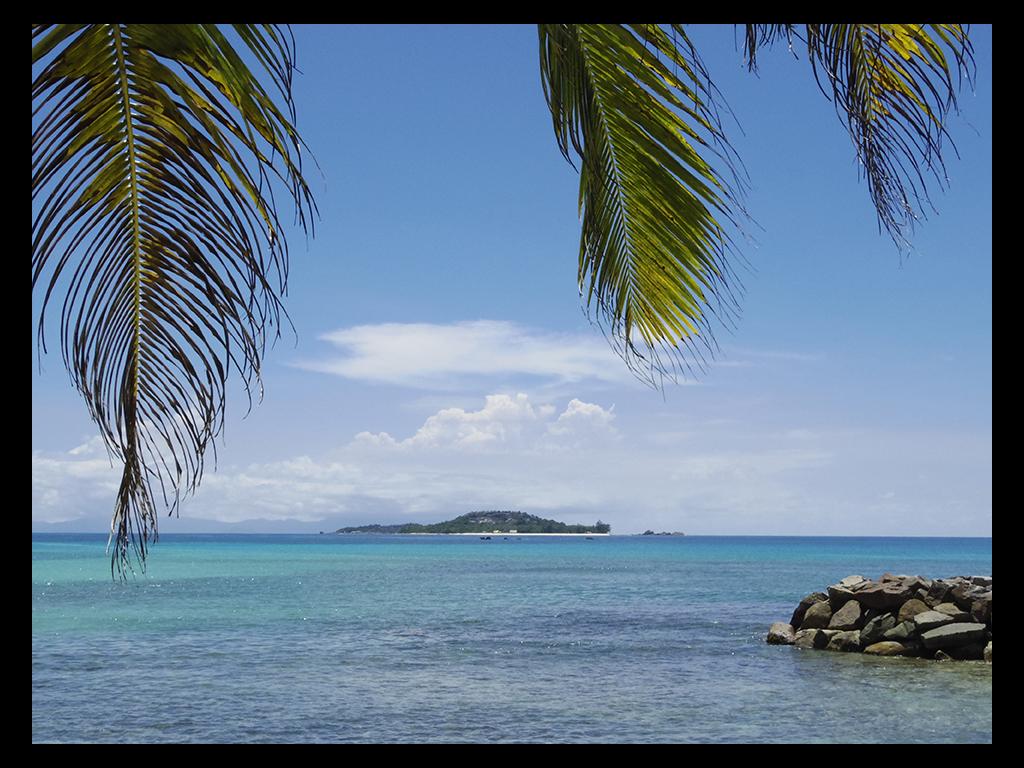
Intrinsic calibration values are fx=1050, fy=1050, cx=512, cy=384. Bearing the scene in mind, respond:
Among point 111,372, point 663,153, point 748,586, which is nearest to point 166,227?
point 111,372

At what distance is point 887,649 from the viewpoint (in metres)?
19.3

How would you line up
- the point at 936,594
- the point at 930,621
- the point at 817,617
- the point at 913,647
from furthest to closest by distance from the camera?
the point at 817,617 → the point at 936,594 → the point at 913,647 → the point at 930,621

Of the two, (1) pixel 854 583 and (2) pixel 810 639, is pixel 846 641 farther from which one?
(1) pixel 854 583

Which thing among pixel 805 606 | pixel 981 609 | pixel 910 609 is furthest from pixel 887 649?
pixel 805 606

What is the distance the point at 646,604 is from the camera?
1457 inches

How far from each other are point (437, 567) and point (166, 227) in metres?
68.6

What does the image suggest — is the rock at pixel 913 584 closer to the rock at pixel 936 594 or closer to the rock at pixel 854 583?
the rock at pixel 936 594

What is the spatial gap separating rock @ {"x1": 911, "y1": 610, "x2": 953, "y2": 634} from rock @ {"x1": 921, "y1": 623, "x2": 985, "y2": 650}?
28 centimetres

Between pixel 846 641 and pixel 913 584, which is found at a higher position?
pixel 913 584

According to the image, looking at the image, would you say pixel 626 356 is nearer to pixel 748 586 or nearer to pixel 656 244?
pixel 656 244

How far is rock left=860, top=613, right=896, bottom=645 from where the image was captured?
19.9 m

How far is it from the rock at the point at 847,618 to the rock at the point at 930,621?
5.54 feet

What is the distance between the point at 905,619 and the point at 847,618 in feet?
4.24

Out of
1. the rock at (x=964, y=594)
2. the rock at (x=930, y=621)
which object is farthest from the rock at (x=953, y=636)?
the rock at (x=964, y=594)
